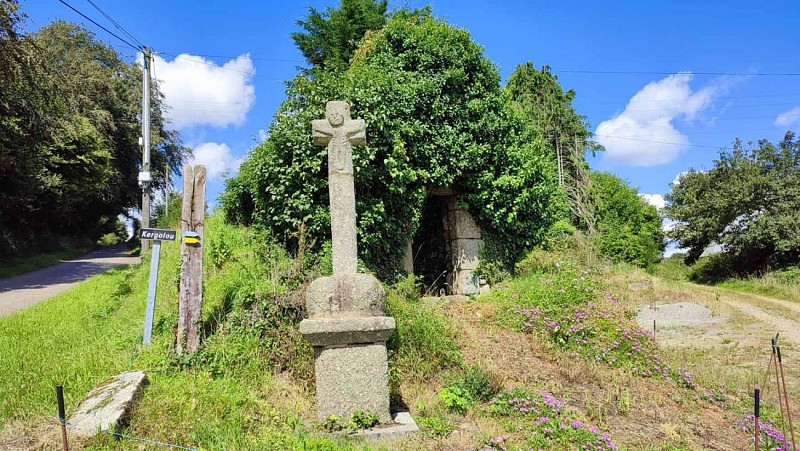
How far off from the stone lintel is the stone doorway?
5.01m

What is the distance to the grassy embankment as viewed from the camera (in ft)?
12.6

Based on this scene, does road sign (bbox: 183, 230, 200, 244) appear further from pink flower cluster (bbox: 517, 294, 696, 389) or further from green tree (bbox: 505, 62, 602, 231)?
green tree (bbox: 505, 62, 602, 231)

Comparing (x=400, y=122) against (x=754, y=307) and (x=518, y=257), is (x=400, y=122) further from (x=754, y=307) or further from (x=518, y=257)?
(x=754, y=307)

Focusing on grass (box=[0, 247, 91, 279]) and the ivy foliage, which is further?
grass (box=[0, 247, 91, 279])

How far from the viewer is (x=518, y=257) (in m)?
10.5

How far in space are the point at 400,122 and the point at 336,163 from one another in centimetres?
401

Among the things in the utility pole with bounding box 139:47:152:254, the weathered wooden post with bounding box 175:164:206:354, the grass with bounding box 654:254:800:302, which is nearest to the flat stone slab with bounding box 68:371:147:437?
the weathered wooden post with bounding box 175:164:206:354

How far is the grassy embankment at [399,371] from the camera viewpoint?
384 centimetres

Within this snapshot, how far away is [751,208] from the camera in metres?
19.8

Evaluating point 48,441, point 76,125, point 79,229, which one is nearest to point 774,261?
point 48,441

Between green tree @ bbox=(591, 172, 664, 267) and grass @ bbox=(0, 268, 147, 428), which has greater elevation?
green tree @ bbox=(591, 172, 664, 267)

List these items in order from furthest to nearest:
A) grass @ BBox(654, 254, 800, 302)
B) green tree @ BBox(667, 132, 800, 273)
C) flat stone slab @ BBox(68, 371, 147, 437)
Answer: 1. green tree @ BBox(667, 132, 800, 273)
2. grass @ BBox(654, 254, 800, 302)
3. flat stone slab @ BBox(68, 371, 147, 437)

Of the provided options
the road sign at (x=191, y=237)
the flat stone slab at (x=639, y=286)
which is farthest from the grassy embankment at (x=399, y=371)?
the flat stone slab at (x=639, y=286)

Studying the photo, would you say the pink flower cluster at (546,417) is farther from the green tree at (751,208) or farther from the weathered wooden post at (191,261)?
the green tree at (751,208)
